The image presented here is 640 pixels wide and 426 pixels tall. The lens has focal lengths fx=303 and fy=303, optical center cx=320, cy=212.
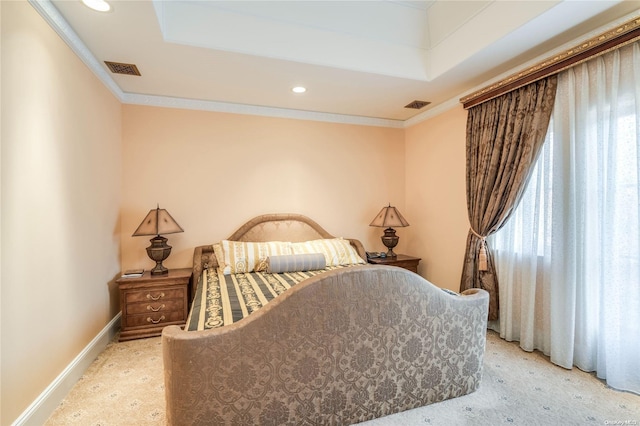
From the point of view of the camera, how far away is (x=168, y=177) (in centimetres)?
338

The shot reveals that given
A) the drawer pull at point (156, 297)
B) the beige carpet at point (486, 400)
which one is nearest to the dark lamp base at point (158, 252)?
the drawer pull at point (156, 297)

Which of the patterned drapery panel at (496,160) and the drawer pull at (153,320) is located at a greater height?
the patterned drapery panel at (496,160)

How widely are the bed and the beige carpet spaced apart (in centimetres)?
13

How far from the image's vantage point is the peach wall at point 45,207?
154 centimetres

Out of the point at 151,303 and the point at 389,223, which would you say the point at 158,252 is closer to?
the point at 151,303

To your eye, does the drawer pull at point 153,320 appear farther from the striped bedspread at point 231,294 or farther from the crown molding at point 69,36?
the crown molding at point 69,36

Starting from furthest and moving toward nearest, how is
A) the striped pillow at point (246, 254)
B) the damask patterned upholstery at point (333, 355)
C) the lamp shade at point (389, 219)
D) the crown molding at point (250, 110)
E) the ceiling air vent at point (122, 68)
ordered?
the lamp shade at point (389, 219), the crown molding at point (250, 110), the striped pillow at point (246, 254), the ceiling air vent at point (122, 68), the damask patterned upholstery at point (333, 355)

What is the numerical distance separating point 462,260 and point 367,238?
1239mm

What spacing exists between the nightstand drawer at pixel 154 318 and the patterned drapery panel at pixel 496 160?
9.51 ft

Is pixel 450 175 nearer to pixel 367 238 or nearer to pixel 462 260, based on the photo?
pixel 462 260

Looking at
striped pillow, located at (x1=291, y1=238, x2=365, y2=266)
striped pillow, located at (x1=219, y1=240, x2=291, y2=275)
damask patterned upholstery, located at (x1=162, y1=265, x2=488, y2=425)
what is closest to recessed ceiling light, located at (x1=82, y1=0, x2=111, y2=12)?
damask patterned upholstery, located at (x1=162, y1=265, x2=488, y2=425)

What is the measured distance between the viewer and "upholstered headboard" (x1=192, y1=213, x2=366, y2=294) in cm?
338

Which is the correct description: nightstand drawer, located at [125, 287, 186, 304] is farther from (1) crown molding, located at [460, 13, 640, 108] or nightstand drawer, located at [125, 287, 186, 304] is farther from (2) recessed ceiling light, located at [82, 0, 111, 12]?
(1) crown molding, located at [460, 13, 640, 108]

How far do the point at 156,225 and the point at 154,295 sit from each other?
2.21ft
